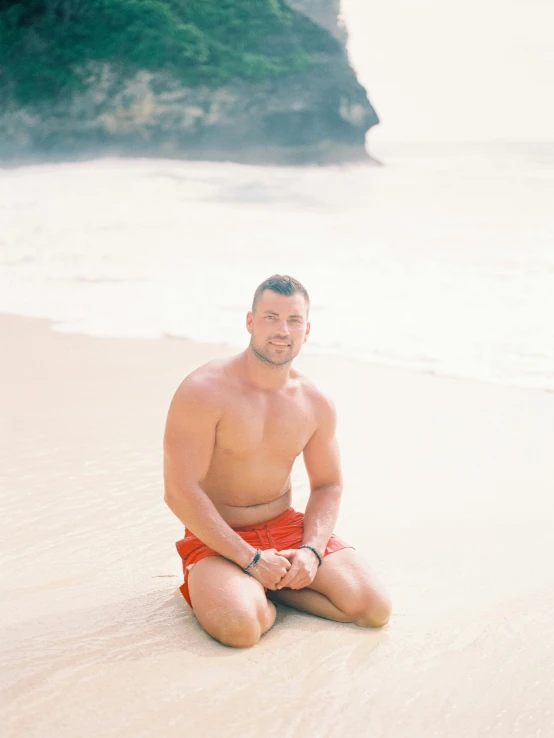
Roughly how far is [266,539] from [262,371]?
2.06 ft

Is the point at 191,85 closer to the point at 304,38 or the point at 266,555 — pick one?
the point at 304,38

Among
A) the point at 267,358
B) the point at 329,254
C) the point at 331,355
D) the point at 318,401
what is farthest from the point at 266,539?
the point at 329,254

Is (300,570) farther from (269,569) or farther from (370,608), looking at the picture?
(370,608)

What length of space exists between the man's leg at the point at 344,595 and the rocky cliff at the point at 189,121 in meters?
30.5

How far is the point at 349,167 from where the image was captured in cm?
3194

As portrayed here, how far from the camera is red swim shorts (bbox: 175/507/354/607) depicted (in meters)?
3.05

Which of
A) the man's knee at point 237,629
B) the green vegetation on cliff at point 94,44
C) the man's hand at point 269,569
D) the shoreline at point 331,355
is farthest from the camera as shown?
the green vegetation on cliff at point 94,44

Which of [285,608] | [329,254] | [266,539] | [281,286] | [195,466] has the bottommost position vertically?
[329,254]

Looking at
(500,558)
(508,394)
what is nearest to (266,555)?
(500,558)

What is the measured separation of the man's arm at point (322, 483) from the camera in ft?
10.1

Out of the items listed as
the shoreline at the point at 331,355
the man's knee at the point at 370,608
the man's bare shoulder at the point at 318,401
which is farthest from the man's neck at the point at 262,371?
the shoreline at the point at 331,355

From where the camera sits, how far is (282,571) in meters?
2.91

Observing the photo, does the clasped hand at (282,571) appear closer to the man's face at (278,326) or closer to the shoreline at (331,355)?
the man's face at (278,326)

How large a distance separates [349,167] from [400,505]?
95.1 ft
